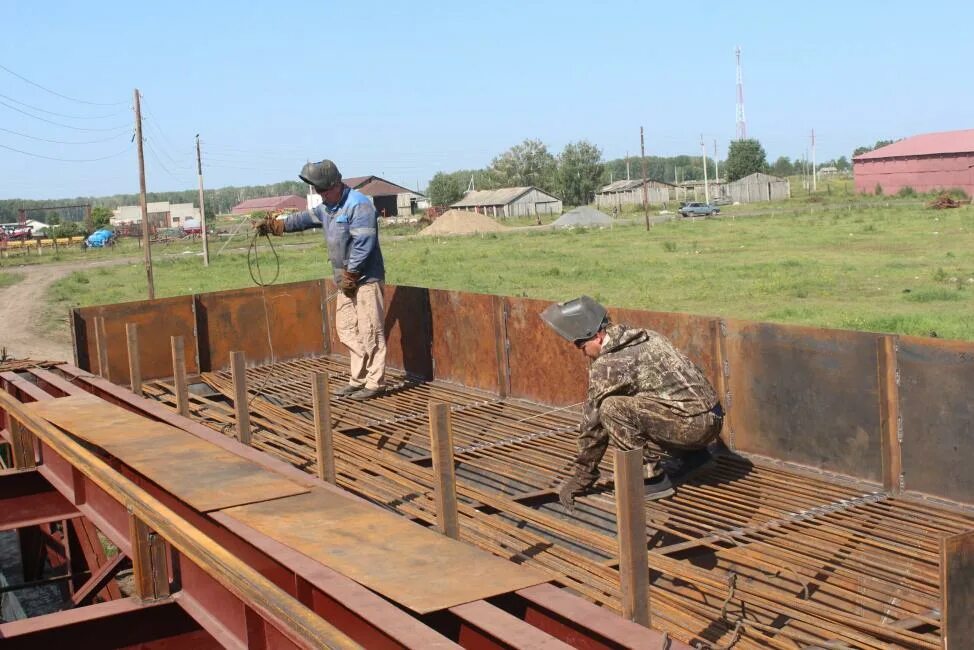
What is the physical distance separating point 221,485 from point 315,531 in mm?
878

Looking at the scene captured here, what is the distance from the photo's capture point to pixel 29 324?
2195cm

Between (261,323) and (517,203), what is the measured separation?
74.7 metres

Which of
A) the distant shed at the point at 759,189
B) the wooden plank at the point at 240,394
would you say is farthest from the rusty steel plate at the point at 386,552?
the distant shed at the point at 759,189

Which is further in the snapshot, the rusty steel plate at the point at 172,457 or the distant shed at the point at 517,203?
the distant shed at the point at 517,203

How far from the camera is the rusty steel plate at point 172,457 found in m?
4.65

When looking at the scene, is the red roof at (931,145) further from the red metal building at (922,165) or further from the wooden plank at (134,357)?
the wooden plank at (134,357)

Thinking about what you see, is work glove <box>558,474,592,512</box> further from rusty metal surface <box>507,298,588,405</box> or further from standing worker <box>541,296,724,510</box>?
rusty metal surface <box>507,298,588,405</box>

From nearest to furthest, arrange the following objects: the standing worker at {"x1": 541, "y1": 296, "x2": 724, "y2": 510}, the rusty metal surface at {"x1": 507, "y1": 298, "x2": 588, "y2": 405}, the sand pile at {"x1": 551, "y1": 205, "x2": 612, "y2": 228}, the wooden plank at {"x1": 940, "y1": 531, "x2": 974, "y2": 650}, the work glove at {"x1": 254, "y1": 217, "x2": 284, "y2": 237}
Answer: the wooden plank at {"x1": 940, "y1": 531, "x2": 974, "y2": 650}, the standing worker at {"x1": 541, "y1": 296, "x2": 724, "y2": 510}, the rusty metal surface at {"x1": 507, "y1": 298, "x2": 588, "y2": 405}, the work glove at {"x1": 254, "y1": 217, "x2": 284, "y2": 237}, the sand pile at {"x1": 551, "y1": 205, "x2": 612, "y2": 228}

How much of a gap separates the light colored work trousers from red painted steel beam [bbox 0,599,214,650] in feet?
14.1

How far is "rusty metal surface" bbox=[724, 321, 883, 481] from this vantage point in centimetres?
553

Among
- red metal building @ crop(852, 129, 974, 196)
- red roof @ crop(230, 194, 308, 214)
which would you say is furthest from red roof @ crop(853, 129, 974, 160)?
red roof @ crop(230, 194, 308, 214)

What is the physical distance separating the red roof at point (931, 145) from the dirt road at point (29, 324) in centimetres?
5060

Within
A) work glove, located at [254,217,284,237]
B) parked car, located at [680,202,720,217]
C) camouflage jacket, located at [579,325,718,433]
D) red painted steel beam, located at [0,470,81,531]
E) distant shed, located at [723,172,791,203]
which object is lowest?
A: red painted steel beam, located at [0,470,81,531]

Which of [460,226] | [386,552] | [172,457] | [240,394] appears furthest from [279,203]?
[386,552]
